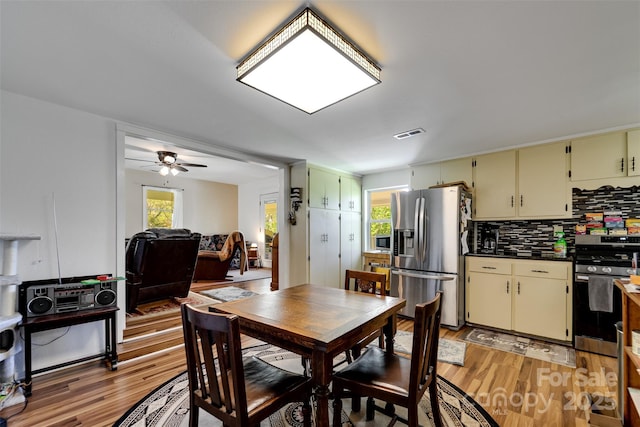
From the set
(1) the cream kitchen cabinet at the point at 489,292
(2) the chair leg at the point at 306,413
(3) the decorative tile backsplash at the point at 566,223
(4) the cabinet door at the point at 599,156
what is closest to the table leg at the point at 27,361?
(2) the chair leg at the point at 306,413

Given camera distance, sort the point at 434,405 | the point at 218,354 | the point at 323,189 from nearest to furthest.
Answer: the point at 218,354 < the point at 434,405 < the point at 323,189

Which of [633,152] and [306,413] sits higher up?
[633,152]

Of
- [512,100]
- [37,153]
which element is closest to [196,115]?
[37,153]

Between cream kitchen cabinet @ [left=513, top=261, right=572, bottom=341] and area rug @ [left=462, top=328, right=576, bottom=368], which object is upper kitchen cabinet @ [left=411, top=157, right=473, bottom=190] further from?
area rug @ [left=462, top=328, right=576, bottom=368]

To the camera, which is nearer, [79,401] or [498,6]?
[498,6]

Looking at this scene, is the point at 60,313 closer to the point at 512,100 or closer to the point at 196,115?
the point at 196,115

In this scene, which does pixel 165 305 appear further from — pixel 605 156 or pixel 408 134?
pixel 605 156

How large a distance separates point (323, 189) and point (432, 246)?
6.26ft

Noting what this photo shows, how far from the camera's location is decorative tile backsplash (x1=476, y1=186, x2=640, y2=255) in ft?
9.91

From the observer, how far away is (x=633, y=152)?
280 cm

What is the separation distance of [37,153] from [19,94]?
0.48m

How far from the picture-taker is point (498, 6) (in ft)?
4.41

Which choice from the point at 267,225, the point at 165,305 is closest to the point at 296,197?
the point at 165,305

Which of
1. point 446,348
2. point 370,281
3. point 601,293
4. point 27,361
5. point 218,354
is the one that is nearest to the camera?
point 218,354
